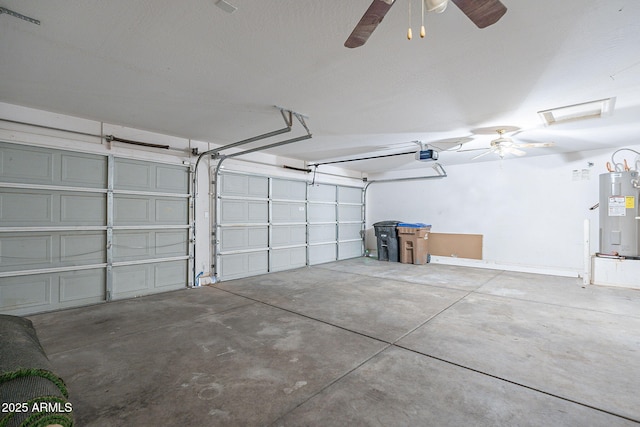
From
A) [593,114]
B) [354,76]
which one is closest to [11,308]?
[354,76]

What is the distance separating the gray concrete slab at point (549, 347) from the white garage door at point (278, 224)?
12.4ft

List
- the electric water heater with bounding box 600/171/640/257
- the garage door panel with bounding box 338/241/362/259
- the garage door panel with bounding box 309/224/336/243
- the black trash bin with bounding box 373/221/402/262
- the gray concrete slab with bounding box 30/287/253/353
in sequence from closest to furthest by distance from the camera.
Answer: the gray concrete slab with bounding box 30/287/253/353, the electric water heater with bounding box 600/171/640/257, the garage door panel with bounding box 309/224/336/243, the black trash bin with bounding box 373/221/402/262, the garage door panel with bounding box 338/241/362/259

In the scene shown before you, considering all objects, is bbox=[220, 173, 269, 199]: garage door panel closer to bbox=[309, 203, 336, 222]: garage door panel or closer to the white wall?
bbox=[309, 203, 336, 222]: garage door panel

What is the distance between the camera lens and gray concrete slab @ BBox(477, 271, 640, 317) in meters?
4.00

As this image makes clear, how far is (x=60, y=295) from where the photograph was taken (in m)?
3.86

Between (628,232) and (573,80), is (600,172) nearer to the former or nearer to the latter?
(628,232)

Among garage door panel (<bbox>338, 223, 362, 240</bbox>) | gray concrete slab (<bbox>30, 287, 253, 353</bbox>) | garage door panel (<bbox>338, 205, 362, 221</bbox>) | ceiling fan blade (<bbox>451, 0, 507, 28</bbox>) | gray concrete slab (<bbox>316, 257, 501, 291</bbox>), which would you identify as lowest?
gray concrete slab (<bbox>316, 257, 501, 291</bbox>)

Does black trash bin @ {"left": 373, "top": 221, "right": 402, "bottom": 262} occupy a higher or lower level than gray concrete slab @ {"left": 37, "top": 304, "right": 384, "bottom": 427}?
higher

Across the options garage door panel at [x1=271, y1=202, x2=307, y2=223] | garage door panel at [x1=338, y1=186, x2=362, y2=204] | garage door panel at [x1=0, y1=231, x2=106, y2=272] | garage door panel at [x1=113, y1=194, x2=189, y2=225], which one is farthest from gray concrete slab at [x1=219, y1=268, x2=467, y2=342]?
garage door panel at [x1=338, y1=186, x2=362, y2=204]

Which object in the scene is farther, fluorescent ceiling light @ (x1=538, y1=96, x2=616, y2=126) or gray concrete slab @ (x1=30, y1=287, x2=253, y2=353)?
fluorescent ceiling light @ (x1=538, y1=96, x2=616, y2=126)

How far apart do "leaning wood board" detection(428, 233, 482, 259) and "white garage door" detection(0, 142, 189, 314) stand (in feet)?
20.2

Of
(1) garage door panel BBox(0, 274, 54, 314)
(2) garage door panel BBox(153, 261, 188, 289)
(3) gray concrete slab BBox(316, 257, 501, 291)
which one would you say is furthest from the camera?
(3) gray concrete slab BBox(316, 257, 501, 291)

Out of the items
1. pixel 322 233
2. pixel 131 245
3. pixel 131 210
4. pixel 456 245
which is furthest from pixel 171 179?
pixel 456 245

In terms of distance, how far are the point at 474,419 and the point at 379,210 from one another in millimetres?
7332
